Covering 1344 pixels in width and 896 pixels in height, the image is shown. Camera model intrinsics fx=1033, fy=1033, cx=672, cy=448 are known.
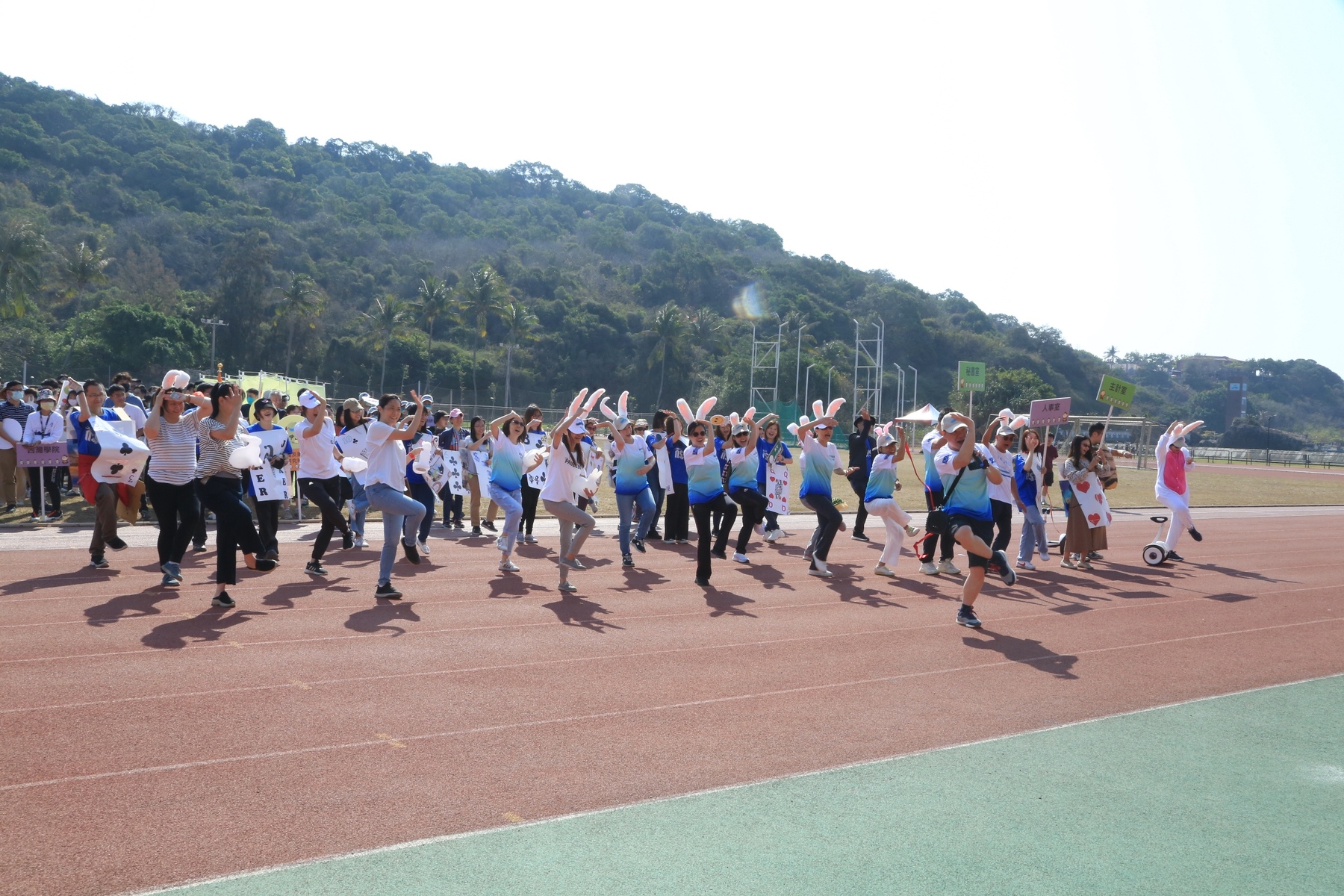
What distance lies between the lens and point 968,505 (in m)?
9.95

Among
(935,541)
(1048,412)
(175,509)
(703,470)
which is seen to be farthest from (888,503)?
(175,509)

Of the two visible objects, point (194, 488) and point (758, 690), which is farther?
point (194, 488)

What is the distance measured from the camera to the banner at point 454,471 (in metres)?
16.9

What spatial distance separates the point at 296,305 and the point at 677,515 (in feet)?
215

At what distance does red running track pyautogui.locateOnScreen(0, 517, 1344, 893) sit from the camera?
502 cm

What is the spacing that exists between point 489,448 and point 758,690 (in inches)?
437

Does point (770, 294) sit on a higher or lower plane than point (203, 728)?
higher

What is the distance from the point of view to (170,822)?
4828mm

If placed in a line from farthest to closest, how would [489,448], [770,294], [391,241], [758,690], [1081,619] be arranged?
[770,294], [391,241], [489,448], [1081,619], [758,690]

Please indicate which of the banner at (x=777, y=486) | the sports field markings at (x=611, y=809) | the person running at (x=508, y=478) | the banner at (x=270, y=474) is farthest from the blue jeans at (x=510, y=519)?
the sports field markings at (x=611, y=809)

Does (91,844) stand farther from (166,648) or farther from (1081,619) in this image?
(1081,619)

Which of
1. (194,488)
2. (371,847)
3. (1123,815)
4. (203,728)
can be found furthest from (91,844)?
(194,488)

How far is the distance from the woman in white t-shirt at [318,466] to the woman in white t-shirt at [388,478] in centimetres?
128

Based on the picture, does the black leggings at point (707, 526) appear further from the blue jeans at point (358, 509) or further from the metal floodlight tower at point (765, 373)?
the metal floodlight tower at point (765, 373)
